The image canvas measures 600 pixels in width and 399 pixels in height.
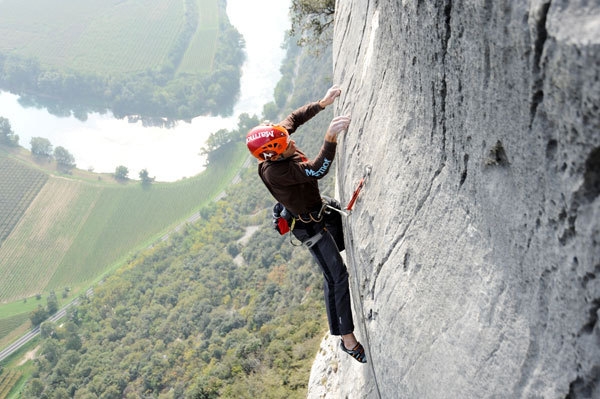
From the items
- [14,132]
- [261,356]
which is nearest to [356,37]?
[261,356]

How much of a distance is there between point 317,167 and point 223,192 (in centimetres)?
8666

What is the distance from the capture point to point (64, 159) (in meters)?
100

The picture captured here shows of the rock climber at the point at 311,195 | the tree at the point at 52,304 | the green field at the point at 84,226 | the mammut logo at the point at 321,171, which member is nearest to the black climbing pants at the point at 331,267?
the rock climber at the point at 311,195

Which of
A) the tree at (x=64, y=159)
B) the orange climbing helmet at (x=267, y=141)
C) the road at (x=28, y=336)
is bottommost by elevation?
the road at (x=28, y=336)

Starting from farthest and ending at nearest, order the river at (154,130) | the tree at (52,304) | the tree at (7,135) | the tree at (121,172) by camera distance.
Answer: the tree at (7,135) → the river at (154,130) → the tree at (121,172) → the tree at (52,304)

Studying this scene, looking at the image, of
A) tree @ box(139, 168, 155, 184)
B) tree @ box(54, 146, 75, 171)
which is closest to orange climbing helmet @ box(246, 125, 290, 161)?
tree @ box(139, 168, 155, 184)

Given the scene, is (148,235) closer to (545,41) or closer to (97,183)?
(97,183)

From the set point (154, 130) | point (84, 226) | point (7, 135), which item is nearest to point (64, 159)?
point (84, 226)

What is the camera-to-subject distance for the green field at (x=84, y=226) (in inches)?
3265

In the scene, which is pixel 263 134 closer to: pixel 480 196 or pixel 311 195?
pixel 311 195

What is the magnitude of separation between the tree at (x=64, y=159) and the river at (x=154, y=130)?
196 centimetres

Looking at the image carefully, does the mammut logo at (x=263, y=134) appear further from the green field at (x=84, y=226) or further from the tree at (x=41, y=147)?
the tree at (x=41, y=147)

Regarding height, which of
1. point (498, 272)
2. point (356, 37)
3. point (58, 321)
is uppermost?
point (356, 37)

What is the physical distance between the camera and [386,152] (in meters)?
5.06
